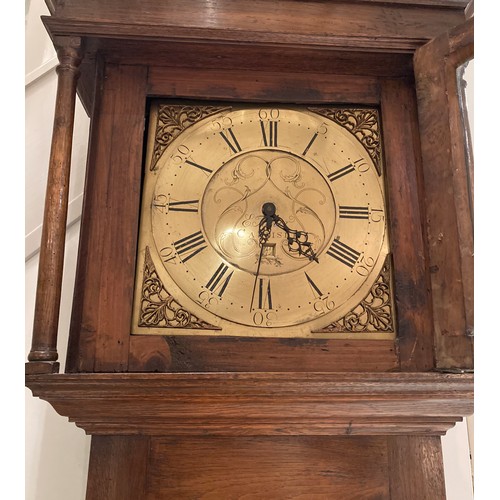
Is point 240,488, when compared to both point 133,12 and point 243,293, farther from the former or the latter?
point 133,12

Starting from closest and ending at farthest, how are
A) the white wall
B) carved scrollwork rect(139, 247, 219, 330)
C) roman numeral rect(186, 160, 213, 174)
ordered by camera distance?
carved scrollwork rect(139, 247, 219, 330) < roman numeral rect(186, 160, 213, 174) < the white wall

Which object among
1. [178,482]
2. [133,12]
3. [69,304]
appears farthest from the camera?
[69,304]

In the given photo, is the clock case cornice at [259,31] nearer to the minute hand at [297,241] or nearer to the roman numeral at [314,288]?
the minute hand at [297,241]

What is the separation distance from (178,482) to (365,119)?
0.84 meters

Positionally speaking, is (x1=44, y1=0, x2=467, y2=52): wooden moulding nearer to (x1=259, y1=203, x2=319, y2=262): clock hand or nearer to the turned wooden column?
the turned wooden column

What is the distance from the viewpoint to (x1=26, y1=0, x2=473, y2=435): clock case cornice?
1.03 m

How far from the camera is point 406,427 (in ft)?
3.69

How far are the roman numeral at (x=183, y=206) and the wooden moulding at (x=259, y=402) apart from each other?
356 mm

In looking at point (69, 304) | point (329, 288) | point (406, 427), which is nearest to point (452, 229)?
point (329, 288)

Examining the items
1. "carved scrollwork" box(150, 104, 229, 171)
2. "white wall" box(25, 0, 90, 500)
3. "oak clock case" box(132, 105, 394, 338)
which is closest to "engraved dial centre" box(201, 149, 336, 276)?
"oak clock case" box(132, 105, 394, 338)

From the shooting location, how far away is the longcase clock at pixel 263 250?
1081 millimetres

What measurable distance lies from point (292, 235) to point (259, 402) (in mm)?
343

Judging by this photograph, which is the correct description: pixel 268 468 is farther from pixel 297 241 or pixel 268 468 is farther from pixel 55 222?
pixel 55 222

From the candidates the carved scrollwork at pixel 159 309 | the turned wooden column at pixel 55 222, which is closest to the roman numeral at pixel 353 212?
the carved scrollwork at pixel 159 309
